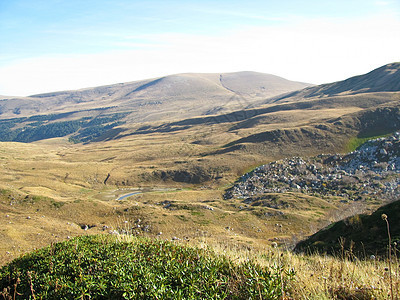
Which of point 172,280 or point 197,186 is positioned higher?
point 172,280

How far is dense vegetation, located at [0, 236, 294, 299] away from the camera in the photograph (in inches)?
176

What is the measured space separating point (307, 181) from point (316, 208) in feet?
43.8

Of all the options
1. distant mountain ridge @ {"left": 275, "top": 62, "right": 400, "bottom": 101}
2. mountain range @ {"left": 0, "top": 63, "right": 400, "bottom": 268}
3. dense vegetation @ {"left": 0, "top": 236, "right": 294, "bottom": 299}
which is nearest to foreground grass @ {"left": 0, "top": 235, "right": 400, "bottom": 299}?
dense vegetation @ {"left": 0, "top": 236, "right": 294, "bottom": 299}

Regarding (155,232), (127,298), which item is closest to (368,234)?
(127,298)

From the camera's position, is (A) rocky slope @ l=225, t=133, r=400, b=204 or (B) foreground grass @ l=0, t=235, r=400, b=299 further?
(A) rocky slope @ l=225, t=133, r=400, b=204

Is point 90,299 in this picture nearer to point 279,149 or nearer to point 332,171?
point 332,171

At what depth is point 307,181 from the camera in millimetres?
52312

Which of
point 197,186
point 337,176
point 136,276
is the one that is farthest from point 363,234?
point 197,186

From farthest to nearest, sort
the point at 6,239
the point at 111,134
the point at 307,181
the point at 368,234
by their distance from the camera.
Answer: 1. the point at 111,134
2. the point at 307,181
3. the point at 6,239
4. the point at 368,234

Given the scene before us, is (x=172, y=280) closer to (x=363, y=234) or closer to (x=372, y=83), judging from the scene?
(x=363, y=234)

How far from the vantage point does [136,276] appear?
484cm

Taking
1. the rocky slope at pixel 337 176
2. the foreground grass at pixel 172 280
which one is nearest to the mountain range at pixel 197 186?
the rocky slope at pixel 337 176

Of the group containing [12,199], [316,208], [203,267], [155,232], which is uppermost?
[203,267]

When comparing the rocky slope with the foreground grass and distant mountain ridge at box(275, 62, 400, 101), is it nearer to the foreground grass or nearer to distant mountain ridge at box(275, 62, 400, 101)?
the foreground grass
